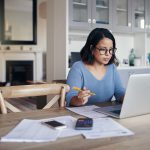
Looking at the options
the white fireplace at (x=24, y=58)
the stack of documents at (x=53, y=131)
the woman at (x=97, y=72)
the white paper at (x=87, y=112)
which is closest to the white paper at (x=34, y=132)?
the stack of documents at (x=53, y=131)

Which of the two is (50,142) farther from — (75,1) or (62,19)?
(75,1)

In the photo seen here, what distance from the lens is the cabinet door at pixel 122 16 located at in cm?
354

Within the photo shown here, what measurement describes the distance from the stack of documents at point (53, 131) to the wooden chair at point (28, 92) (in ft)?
0.93

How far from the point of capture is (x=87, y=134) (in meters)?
0.88

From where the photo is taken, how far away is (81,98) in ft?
4.20

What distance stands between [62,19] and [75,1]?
1.41 ft

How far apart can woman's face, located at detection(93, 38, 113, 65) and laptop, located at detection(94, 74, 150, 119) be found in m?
0.55

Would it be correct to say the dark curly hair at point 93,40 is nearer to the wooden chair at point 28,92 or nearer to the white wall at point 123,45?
the wooden chair at point 28,92

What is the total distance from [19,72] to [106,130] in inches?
250

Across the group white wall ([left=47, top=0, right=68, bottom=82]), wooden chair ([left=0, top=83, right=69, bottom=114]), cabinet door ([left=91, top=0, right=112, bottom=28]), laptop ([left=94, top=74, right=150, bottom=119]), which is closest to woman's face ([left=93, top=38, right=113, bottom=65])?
wooden chair ([left=0, top=83, right=69, bottom=114])

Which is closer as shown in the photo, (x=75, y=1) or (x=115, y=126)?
(x=115, y=126)

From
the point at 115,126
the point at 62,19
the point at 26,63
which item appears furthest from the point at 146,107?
the point at 26,63

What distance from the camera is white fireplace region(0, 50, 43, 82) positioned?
671cm

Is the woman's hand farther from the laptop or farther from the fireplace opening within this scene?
the fireplace opening
